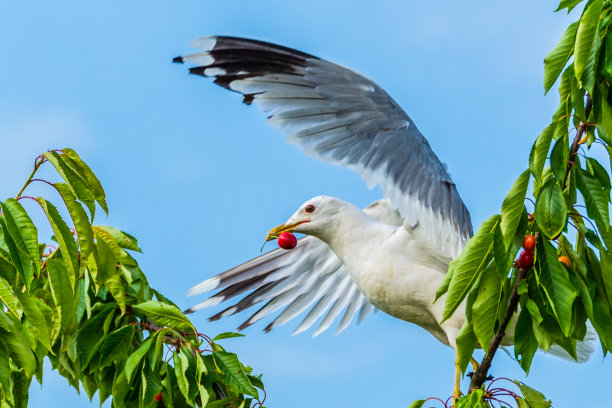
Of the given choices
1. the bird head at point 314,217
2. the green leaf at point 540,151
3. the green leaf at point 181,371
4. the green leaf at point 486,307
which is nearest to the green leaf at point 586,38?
the green leaf at point 540,151

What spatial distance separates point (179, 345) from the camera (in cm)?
359

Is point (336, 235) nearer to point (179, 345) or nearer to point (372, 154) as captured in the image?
point (372, 154)

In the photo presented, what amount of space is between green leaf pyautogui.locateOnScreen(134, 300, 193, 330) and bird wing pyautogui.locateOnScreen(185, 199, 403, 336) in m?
2.68

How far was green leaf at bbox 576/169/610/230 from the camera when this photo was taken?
294 centimetres

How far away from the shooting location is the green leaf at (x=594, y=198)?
9.64 ft

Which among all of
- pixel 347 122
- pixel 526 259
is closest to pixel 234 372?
pixel 526 259

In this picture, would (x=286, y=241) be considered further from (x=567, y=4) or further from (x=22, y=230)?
(x=567, y=4)

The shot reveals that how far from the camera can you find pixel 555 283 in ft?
9.55

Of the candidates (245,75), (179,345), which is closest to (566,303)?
(179,345)

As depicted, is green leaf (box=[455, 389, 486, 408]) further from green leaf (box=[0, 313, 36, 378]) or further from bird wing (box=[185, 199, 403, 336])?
bird wing (box=[185, 199, 403, 336])

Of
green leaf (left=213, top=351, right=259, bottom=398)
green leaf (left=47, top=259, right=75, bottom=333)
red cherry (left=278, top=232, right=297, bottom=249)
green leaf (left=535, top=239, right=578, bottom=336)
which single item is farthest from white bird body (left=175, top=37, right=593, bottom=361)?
green leaf (left=535, top=239, right=578, bottom=336)

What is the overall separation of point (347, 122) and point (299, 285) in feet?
5.95

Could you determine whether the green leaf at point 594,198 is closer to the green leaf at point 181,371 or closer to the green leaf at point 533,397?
the green leaf at point 533,397

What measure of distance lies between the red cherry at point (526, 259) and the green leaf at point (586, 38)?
0.55m
